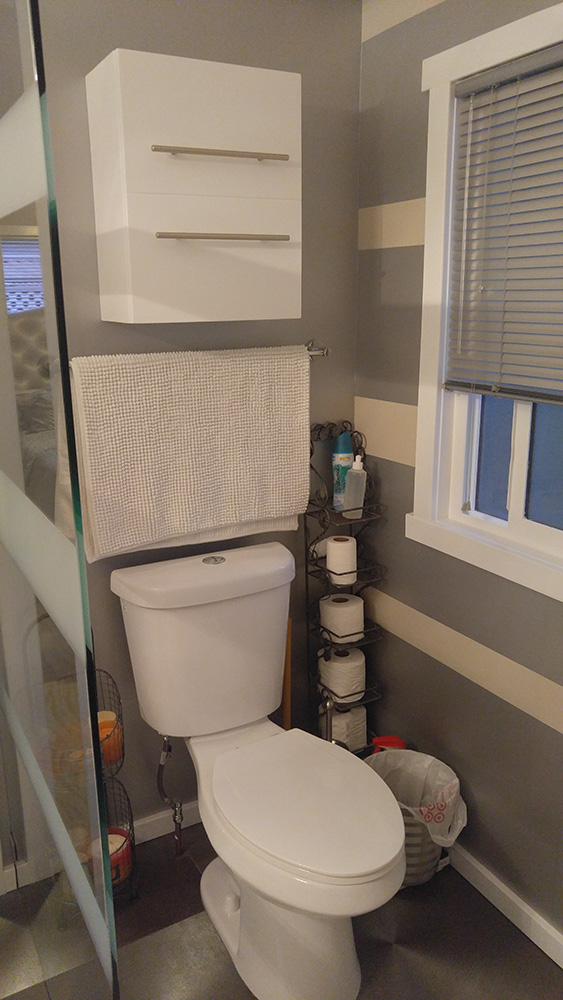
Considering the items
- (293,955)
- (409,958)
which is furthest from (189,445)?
(409,958)

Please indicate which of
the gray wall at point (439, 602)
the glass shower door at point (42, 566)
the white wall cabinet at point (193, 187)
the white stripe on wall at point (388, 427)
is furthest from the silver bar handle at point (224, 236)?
the glass shower door at point (42, 566)

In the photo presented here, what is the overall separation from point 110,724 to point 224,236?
46.6 inches

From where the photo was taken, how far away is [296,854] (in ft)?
4.71

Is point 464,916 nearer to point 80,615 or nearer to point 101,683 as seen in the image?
point 101,683

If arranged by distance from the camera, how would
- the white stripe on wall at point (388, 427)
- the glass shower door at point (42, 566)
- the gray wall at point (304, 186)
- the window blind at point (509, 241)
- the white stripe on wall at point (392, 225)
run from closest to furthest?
the glass shower door at point (42, 566) → the window blind at point (509, 241) → the gray wall at point (304, 186) → the white stripe on wall at point (392, 225) → the white stripe on wall at point (388, 427)

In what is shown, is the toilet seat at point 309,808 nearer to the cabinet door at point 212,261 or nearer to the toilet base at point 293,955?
the toilet base at point 293,955

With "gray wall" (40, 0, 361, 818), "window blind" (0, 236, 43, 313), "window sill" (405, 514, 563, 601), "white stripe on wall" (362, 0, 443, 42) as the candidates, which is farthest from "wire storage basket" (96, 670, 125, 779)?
"white stripe on wall" (362, 0, 443, 42)

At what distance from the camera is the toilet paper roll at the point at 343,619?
2143 mm

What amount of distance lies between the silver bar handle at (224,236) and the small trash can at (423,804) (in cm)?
133

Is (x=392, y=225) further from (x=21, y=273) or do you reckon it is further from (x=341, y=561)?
(x=21, y=273)

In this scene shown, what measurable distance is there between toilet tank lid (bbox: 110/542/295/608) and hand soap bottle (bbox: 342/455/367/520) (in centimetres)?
24

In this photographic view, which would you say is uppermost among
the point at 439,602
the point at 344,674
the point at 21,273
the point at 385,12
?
the point at 385,12

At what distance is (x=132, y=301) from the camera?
5.21 ft

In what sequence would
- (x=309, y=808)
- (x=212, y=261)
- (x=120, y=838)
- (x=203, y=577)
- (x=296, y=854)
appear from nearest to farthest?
1. (x=296, y=854)
2. (x=309, y=808)
3. (x=212, y=261)
4. (x=203, y=577)
5. (x=120, y=838)
